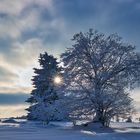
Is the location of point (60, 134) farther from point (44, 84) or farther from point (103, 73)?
point (44, 84)

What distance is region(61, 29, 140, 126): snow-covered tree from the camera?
44969 millimetres

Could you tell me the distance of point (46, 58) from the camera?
61969 millimetres

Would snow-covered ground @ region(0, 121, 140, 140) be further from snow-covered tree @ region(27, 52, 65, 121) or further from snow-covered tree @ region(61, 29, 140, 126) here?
snow-covered tree @ region(27, 52, 65, 121)

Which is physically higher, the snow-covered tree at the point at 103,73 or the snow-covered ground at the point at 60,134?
the snow-covered tree at the point at 103,73

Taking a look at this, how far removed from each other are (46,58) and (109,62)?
1800cm

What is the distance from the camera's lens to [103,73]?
148 ft

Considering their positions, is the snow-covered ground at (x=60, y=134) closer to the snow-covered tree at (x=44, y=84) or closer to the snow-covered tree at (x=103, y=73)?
the snow-covered tree at (x=103, y=73)

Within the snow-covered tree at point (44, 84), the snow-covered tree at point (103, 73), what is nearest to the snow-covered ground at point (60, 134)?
the snow-covered tree at point (103, 73)

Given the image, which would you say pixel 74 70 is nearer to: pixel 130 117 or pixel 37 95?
pixel 130 117

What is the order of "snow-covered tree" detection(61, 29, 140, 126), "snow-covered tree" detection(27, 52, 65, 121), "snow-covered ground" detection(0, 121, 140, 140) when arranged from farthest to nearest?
"snow-covered tree" detection(27, 52, 65, 121)
"snow-covered tree" detection(61, 29, 140, 126)
"snow-covered ground" detection(0, 121, 140, 140)

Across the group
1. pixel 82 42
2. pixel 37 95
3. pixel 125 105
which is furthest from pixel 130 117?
pixel 37 95

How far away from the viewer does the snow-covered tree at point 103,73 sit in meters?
45.0

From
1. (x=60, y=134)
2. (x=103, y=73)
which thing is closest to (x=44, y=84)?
(x=103, y=73)

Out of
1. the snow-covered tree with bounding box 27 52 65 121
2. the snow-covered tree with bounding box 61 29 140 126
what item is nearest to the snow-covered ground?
the snow-covered tree with bounding box 61 29 140 126
